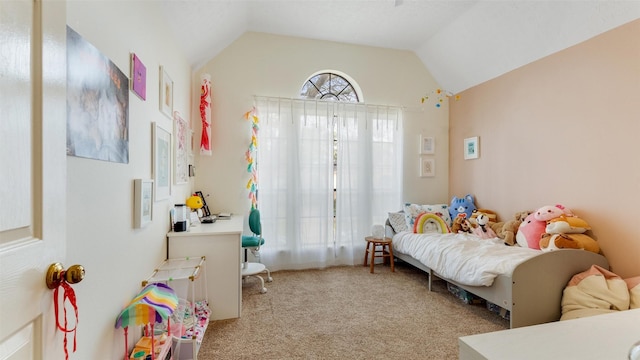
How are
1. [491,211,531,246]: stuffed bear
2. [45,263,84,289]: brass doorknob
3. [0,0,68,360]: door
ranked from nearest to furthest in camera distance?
[0,0,68,360]: door, [45,263,84,289]: brass doorknob, [491,211,531,246]: stuffed bear

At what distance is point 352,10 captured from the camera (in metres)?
3.09

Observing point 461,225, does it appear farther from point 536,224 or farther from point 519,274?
point 519,274

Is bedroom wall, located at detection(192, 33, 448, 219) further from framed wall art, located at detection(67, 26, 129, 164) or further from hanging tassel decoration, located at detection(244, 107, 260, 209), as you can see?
framed wall art, located at detection(67, 26, 129, 164)

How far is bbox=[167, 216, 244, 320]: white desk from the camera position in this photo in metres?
2.25

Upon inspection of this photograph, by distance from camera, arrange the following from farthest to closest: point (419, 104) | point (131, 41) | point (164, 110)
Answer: point (419, 104) → point (164, 110) → point (131, 41)

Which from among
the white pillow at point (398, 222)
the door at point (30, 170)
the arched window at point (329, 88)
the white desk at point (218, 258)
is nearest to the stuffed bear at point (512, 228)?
the white pillow at point (398, 222)

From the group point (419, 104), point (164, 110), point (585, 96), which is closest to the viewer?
point (164, 110)

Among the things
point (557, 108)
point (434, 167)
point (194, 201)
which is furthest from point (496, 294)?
point (194, 201)

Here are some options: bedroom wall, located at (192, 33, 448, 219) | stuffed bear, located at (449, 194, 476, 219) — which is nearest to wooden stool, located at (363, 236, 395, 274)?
bedroom wall, located at (192, 33, 448, 219)

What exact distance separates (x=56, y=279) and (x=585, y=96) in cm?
373

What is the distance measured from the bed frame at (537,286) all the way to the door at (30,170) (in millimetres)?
2519

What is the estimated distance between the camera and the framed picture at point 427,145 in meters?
4.14

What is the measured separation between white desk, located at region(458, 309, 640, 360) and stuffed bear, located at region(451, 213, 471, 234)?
2606 millimetres

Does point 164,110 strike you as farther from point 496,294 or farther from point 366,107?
point 496,294
